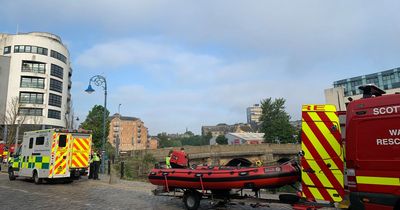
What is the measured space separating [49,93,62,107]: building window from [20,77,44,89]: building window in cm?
242

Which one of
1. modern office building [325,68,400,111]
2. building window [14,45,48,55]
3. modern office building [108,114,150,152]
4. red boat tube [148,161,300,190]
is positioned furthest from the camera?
modern office building [108,114,150,152]

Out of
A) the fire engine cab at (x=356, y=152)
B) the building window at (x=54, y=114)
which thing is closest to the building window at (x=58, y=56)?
the building window at (x=54, y=114)

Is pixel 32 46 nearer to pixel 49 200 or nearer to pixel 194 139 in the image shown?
pixel 49 200

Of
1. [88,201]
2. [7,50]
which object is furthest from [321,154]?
[7,50]

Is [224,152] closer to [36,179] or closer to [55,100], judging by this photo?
[36,179]

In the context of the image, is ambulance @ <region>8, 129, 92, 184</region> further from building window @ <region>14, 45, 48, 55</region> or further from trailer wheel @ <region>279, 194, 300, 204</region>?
building window @ <region>14, 45, 48, 55</region>

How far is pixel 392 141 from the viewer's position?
544 cm

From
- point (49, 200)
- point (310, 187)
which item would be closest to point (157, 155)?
point (49, 200)

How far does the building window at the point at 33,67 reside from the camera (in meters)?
54.1

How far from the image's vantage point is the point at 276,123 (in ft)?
264

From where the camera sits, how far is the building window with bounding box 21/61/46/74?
54.1 metres

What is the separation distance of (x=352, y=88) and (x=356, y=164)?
66.1m

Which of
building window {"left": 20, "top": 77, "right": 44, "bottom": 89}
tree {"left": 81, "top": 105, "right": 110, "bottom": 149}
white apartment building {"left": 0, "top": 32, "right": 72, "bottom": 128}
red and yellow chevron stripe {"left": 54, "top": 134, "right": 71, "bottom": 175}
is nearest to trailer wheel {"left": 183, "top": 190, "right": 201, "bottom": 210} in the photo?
red and yellow chevron stripe {"left": 54, "top": 134, "right": 71, "bottom": 175}

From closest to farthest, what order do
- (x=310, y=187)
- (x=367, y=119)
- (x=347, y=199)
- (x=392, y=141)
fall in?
(x=392, y=141)
(x=367, y=119)
(x=347, y=199)
(x=310, y=187)
